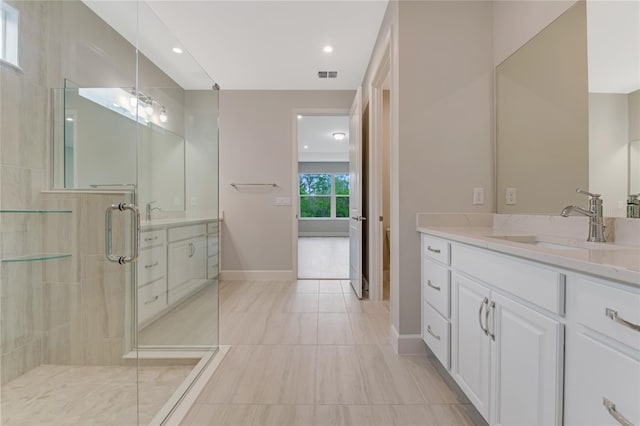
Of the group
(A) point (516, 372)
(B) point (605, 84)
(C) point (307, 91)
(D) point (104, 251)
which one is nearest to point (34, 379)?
(D) point (104, 251)

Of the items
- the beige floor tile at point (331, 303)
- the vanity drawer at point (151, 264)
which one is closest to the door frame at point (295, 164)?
the beige floor tile at point (331, 303)

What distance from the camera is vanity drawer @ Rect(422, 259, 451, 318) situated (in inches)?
61.6

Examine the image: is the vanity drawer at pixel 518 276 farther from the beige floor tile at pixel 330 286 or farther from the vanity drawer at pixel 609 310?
the beige floor tile at pixel 330 286

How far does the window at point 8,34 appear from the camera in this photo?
4.70 feet

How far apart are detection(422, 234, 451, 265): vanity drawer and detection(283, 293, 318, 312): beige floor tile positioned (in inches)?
55.1

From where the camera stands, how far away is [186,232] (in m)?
2.11

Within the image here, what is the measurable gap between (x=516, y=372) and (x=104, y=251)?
2062 millimetres

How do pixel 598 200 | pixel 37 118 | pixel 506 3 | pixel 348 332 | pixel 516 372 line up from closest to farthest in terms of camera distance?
pixel 516 372
pixel 598 200
pixel 37 118
pixel 506 3
pixel 348 332

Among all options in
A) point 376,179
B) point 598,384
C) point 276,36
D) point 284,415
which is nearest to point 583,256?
point 598,384

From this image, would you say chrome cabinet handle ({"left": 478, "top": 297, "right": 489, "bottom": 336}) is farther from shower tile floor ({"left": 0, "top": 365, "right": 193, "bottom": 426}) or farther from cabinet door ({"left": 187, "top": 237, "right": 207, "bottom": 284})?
cabinet door ({"left": 187, "top": 237, "right": 207, "bottom": 284})

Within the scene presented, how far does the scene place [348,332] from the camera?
2328 millimetres

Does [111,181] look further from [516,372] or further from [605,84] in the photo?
[605,84]

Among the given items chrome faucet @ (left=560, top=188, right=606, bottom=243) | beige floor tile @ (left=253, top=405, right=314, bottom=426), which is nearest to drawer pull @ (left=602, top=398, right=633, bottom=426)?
chrome faucet @ (left=560, top=188, right=606, bottom=243)

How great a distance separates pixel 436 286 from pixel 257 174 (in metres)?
2.96
